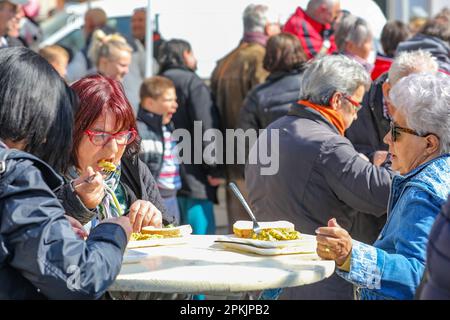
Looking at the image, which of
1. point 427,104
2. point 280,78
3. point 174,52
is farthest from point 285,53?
point 427,104

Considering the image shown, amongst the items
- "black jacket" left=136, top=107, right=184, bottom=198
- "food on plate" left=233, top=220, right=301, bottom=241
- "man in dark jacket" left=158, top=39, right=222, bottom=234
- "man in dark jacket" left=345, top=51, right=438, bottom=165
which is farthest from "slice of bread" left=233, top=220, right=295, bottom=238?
"man in dark jacket" left=158, top=39, right=222, bottom=234

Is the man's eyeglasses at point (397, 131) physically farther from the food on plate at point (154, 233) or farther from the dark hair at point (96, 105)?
the dark hair at point (96, 105)

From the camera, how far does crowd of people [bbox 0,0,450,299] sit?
2303mm

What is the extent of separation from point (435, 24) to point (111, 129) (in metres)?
3.52

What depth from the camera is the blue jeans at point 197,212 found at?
265 inches

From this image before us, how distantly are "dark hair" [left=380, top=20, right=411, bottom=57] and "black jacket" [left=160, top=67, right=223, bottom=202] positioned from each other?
1422mm

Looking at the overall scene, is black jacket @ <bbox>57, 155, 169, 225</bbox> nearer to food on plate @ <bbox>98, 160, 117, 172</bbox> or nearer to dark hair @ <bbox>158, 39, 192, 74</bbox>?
food on plate @ <bbox>98, 160, 117, 172</bbox>

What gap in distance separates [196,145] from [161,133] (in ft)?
3.07

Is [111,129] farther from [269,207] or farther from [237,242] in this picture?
[269,207]

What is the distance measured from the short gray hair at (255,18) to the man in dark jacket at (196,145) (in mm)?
542

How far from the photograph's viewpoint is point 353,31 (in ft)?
21.3

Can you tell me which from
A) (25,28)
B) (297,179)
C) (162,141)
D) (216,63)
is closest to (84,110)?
(297,179)

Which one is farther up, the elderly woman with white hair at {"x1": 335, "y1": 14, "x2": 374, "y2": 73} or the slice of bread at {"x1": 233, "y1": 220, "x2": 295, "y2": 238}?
the elderly woman with white hair at {"x1": 335, "y1": 14, "x2": 374, "y2": 73}

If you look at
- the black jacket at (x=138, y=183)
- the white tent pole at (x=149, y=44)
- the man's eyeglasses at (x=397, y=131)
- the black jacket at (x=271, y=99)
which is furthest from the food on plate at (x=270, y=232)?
the white tent pole at (x=149, y=44)
